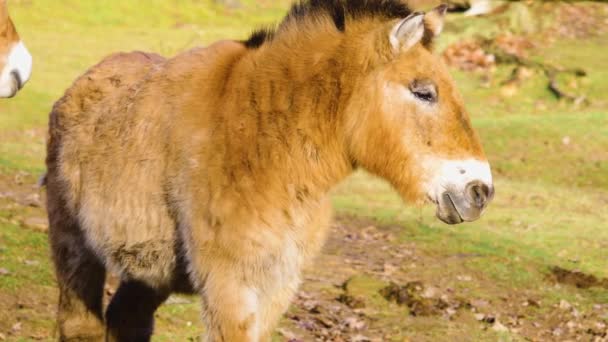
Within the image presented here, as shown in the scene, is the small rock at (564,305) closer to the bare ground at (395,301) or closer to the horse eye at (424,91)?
the bare ground at (395,301)

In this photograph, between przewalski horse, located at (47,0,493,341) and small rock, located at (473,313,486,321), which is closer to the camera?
przewalski horse, located at (47,0,493,341)

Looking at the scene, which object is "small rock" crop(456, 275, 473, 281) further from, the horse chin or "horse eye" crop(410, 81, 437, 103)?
"horse eye" crop(410, 81, 437, 103)

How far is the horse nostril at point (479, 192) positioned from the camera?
4609 mm

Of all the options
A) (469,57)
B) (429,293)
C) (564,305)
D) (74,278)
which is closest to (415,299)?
(429,293)

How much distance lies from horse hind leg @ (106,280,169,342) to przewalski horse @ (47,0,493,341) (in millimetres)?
533

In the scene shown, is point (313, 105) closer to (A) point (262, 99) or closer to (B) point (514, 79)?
(A) point (262, 99)

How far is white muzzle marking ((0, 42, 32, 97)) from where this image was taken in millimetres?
5574

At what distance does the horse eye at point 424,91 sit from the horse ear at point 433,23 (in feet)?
1.02

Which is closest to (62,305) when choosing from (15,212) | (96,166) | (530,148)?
(96,166)

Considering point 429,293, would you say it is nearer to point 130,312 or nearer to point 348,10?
point 130,312

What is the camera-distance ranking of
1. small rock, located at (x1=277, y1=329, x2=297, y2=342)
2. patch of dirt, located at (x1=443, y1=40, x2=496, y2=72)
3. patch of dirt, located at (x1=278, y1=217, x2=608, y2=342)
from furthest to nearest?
1. patch of dirt, located at (x1=443, y1=40, x2=496, y2=72)
2. patch of dirt, located at (x1=278, y1=217, x2=608, y2=342)
3. small rock, located at (x1=277, y1=329, x2=297, y2=342)

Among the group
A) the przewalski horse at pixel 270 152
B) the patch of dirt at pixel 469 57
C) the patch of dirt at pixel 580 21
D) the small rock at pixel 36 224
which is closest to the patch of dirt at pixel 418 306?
the przewalski horse at pixel 270 152

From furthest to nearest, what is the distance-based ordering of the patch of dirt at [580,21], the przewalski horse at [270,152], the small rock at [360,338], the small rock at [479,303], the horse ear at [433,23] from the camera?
the patch of dirt at [580,21], the small rock at [479,303], the small rock at [360,338], the horse ear at [433,23], the przewalski horse at [270,152]

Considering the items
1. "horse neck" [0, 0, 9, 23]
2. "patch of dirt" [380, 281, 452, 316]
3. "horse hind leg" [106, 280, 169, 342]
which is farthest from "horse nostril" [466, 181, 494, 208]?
"patch of dirt" [380, 281, 452, 316]
